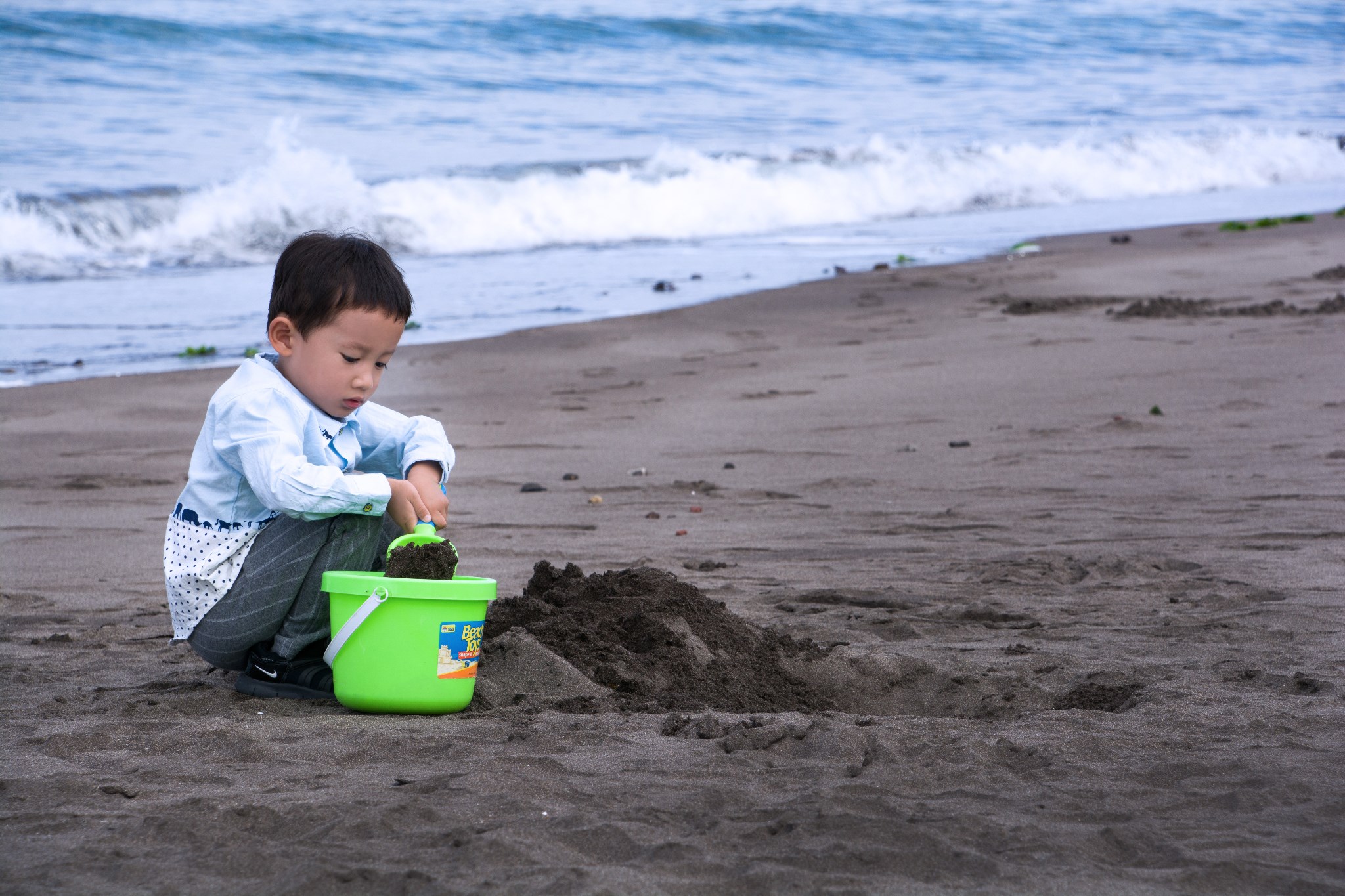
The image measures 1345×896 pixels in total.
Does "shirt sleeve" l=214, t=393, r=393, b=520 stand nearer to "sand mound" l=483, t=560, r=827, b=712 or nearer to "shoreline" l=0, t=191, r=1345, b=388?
"sand mound" l=483, t=560, r=827, b=712

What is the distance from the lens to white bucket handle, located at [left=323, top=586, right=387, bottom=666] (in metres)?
2.83

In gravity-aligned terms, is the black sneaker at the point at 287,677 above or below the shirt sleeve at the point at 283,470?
below

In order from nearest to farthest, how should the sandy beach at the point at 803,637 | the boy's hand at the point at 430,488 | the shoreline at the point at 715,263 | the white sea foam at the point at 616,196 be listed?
the sandy beach at the point at 803,637, the boy's hand at the point at 430,488, the shoreline at the point at 715,263, the white sea foam at the point at 616,196

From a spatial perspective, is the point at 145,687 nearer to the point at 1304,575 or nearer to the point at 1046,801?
the point at 1046,801

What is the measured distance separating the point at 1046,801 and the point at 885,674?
962 millimetres

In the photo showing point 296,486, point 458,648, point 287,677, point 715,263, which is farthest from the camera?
point 715,263

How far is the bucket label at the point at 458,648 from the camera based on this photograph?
9.48 feet

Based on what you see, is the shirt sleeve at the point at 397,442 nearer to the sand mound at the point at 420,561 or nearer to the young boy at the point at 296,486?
the young boy at the point at 296,486

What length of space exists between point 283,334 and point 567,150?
1676 cm

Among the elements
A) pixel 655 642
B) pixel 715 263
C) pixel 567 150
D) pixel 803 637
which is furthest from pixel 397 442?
pixel 567 150

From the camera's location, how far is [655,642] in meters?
3.32

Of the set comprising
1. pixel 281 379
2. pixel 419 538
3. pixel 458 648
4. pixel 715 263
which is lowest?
pixel 458 648

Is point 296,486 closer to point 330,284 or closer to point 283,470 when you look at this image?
point 283,470

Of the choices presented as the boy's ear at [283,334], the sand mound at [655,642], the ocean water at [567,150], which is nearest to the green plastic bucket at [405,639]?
the sand mound at [655,642]
